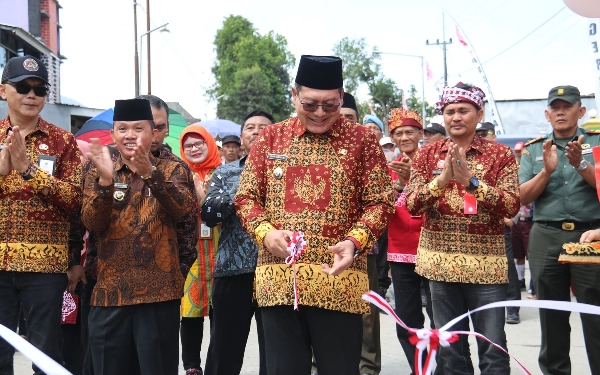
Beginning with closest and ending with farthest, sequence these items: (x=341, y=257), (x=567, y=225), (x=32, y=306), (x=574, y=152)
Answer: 1. (x=341, y=257)
2. (x=32, y=306)
3. (x=574, y=152)
4. (x=567, y=225)

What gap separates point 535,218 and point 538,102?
2617 centimetres

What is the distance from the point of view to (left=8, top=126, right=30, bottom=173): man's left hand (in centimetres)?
395

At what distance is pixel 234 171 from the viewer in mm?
5254

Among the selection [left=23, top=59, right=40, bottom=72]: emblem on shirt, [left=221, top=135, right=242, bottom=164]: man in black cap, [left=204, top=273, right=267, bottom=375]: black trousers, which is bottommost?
[left=204, top=273, right=267, bottom=375]: black trousers

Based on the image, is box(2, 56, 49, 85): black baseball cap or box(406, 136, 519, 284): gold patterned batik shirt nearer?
box(2, 56, 49, 85): black baseball cap

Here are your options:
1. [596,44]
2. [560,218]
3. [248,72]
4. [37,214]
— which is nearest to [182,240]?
[37,214]

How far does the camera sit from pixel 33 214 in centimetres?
422

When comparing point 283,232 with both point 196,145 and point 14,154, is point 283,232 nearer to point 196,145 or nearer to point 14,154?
point 14,154

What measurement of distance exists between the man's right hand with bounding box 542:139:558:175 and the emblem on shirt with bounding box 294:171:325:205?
2.24 m

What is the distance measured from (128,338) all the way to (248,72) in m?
56.4

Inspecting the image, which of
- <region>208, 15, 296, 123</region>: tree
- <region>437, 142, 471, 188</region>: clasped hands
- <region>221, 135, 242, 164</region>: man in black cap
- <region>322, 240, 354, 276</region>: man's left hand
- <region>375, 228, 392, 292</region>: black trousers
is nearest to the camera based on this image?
<region>322, 240, 354, 276</region>: man's left hand

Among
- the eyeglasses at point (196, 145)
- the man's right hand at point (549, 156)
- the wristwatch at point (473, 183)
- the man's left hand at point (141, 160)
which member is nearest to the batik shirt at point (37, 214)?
the man's left hand at point (141, 160)

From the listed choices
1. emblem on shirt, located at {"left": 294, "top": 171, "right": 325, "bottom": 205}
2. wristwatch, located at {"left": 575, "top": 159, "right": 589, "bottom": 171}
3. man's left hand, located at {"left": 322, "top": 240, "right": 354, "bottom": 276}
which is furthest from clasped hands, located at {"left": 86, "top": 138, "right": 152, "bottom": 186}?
wristwatch, located at {"left": 575, "top": 159, "right": 589, "bottom": 171}

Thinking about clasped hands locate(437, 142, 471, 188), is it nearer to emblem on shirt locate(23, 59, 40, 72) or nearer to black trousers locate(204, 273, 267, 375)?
black trousers locate(204, 273, 267, 375)
